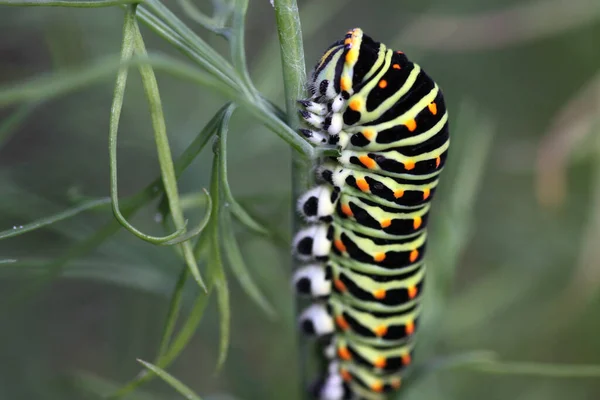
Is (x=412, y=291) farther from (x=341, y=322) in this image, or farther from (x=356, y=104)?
(x=356, y=104)

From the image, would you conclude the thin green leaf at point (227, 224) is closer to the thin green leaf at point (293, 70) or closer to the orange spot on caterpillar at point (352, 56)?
the thin green leaf at point (293, 70)

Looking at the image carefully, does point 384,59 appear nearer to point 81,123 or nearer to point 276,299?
point 276,299

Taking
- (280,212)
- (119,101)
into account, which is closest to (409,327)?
(280,212)

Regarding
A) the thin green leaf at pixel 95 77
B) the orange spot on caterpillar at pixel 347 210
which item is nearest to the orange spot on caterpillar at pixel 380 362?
the orange spot on caterpillar at pixel 347 210

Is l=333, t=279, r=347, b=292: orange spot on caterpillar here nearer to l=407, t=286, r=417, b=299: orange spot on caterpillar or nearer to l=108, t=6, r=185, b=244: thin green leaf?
l=407, t=286, r=417, b=299: orange spot on caterpillar

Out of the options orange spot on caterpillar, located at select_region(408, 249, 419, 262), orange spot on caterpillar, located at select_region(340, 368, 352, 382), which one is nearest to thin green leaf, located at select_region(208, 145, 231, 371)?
orange spot on caterpillar, located at select_region(408, 249, 419, 262)

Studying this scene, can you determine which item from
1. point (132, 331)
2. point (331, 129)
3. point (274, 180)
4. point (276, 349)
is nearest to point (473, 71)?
point (274, 180)
